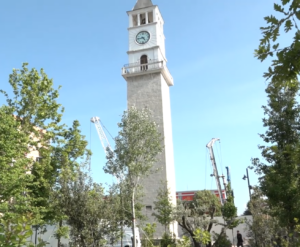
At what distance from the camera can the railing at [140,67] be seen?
36.8 meters

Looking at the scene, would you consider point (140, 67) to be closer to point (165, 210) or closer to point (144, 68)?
point (144, 68)

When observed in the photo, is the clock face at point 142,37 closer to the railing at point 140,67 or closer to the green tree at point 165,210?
the railing at point 140,67

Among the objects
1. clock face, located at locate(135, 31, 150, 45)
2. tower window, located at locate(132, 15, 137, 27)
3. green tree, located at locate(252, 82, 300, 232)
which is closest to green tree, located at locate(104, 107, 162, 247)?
green tree, located at locate(252, 82, 300, 232)

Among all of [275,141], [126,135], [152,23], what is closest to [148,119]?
[126,135]

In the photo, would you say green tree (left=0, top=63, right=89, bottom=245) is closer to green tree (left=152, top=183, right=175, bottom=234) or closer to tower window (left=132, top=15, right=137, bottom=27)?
green tree (left=152, top=183, right=175, bottom=234)

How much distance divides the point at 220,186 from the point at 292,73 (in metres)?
52.2

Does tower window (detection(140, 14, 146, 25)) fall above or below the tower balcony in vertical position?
above

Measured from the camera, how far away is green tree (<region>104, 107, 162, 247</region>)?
22406 millimetres

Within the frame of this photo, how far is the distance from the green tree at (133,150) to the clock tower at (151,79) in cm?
1065

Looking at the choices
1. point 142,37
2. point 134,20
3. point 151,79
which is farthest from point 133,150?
point 134,20

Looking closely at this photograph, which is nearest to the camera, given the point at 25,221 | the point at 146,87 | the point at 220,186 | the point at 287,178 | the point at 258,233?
the point at 25,221

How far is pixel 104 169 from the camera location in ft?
76.2

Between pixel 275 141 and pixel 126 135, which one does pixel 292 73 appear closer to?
pixel 275 141

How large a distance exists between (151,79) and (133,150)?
15904 mm
